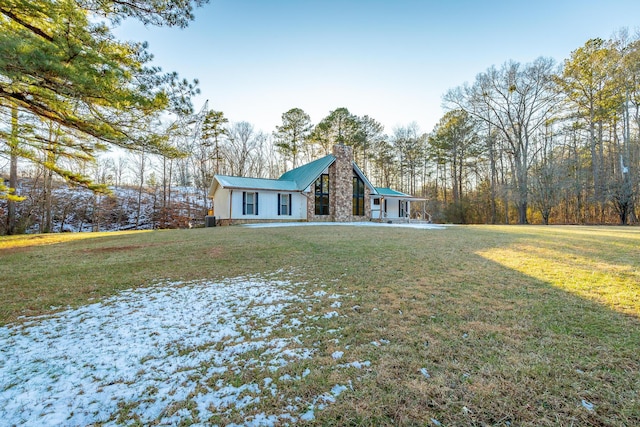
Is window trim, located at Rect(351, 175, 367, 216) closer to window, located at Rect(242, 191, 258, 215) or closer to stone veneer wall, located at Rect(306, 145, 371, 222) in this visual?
stone veneer wall, located at Rect(306, 145, 371, 222)

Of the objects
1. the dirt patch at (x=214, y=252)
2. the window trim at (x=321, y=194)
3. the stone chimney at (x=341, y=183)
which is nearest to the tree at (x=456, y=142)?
the stone chimney at (x=341, y=183)

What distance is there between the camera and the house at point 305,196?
18.2m

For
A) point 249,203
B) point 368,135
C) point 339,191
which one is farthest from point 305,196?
point 368,135

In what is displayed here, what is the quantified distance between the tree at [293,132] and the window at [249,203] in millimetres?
12798

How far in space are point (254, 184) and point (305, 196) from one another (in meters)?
3.68

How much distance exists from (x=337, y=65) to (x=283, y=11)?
11.8 feet

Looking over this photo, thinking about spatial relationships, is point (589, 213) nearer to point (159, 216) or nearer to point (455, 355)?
point (455, 355)

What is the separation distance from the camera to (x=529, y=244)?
7.47 meters

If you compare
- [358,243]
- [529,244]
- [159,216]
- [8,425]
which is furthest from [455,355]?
[159,216]

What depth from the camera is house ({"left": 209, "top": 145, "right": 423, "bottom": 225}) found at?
18219mm

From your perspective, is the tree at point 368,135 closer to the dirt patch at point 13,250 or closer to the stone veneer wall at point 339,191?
the stone veneer wall at point 339,191

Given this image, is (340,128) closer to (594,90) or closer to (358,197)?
(358,197)

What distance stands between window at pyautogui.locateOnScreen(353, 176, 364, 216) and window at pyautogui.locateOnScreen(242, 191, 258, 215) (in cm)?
745

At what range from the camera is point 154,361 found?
238 centimetres
